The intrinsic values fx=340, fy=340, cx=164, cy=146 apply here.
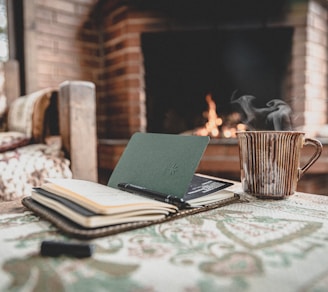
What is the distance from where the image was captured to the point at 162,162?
1.98 feet

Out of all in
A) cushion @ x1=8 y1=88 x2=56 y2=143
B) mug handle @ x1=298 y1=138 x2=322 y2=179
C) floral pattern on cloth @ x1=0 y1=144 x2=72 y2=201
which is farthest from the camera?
cushion @ x1=8 y1=88 x2=56 y2=143

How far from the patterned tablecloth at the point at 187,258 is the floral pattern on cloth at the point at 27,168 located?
0.61m

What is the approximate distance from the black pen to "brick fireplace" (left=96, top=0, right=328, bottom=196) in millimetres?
1370

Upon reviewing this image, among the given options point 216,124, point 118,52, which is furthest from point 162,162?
point 118,52

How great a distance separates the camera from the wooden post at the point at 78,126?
1.28 m

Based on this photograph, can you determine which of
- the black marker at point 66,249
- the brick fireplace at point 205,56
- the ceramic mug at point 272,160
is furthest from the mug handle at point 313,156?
the brick fireplace at point 205,56

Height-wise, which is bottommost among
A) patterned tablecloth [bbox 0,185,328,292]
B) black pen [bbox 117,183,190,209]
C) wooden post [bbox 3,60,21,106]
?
patterned tablecloth [bbox 0,185,328,292]

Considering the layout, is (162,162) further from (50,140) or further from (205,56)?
(205,56)

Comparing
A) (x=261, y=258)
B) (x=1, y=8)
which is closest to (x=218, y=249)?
(x=261, y=258)

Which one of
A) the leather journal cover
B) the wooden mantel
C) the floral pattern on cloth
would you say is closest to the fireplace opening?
the wooden mantel

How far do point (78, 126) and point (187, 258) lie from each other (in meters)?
1.02

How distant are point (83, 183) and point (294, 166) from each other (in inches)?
15.5

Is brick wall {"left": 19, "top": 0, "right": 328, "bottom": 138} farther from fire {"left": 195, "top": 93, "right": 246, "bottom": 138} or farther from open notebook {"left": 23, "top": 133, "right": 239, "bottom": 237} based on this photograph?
open notebook {"left": 23, "top": 133, "right": 239, "bottom": 237}

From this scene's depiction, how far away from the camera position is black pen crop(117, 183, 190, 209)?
0.52 meters
